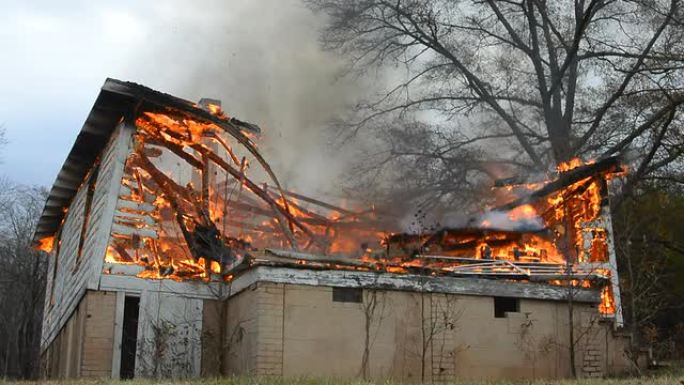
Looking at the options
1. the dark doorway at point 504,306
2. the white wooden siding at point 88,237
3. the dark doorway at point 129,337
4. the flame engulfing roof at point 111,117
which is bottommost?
the dark doorway at point 129,337

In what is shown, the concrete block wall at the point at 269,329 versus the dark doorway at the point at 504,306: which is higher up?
the dark doorway at the point at 504,306

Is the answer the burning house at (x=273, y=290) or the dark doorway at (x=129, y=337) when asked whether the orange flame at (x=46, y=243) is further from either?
the dark doorway at (x=129, y=337)

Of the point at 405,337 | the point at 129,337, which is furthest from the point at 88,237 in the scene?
the point at 405,337

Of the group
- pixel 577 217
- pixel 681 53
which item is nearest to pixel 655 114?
pixel 681 53

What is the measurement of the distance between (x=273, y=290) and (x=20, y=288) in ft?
83.9

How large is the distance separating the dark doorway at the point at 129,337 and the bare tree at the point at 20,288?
1625 centimetres

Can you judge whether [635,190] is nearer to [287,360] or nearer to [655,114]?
[655,114]

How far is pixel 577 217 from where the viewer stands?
680 inches

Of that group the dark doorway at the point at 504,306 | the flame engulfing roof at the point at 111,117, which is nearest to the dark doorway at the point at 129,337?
the flame engulfing roof at the point at 111,117

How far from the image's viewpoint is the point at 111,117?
50.2 ft

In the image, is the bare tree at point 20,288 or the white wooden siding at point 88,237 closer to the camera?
the white wooden siding at point 88,237

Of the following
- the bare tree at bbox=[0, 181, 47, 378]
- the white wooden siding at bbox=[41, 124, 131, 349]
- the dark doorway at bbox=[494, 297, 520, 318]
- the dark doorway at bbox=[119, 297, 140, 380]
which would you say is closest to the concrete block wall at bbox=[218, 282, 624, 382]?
the dark doorway at bbox=[494, 297, 520, 318]

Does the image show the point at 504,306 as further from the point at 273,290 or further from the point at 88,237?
the point at 88,237

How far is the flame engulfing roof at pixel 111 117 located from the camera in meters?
14.3
